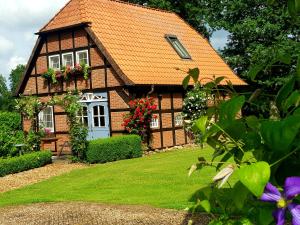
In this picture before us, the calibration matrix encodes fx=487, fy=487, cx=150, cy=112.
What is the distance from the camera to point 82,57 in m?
20.6

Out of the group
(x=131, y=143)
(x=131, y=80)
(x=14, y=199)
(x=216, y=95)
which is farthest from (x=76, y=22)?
(x=216, y=95)

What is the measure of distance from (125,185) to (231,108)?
36.2 feet

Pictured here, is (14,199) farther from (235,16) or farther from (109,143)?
(235,16)

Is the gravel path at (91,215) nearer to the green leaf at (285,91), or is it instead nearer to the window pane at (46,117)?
the green leaf at (285,91)

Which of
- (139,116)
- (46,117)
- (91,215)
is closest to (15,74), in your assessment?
(46,117)

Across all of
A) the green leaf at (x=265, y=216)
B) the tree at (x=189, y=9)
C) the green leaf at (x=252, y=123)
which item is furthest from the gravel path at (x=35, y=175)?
the tree at (x=189, y=9)

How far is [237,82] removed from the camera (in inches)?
980

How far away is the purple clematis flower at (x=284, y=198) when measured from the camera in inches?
35.6

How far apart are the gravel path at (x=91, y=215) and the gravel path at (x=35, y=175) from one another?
14.4 feet

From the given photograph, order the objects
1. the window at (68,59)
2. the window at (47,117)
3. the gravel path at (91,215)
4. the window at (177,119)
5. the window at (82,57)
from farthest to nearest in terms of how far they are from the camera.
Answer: the window at (47,117) → the window at (177,119) → the window at (68,59) → the window at (82,57) → the gravel path at (91,215)

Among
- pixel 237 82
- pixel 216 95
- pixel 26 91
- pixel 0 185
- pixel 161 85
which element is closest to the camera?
pixel 216 95

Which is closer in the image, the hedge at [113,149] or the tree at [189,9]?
the hedge at [113,149]

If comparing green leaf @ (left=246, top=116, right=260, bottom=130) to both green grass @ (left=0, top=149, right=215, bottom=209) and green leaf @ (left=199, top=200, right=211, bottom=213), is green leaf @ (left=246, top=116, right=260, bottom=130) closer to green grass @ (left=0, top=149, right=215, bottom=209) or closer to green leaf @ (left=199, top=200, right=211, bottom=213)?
green leaf @ (left=199, top=200, right=211, bottom=213)

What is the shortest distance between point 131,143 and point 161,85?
11.4 feet
